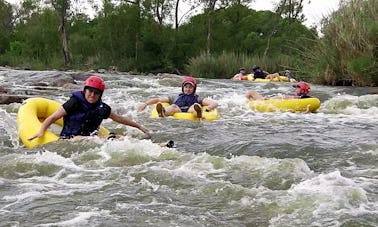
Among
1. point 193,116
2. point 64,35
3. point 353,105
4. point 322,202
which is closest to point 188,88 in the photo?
point 193,116

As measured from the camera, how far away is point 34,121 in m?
6.35

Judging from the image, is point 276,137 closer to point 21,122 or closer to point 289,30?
point 21,122

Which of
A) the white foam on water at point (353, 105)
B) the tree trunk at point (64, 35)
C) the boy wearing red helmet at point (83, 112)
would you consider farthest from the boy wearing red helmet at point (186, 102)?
the tree trunk at point (64, 35)

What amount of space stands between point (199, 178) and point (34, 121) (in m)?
2.66

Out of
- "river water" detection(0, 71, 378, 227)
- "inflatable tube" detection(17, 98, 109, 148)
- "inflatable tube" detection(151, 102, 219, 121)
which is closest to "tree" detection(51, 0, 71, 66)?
"inflatable tube" detection(151, 102, 219, 121)

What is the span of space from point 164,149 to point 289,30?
93.2 feet

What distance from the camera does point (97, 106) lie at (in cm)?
618

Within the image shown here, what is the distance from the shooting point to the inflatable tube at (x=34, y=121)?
19.4 feet

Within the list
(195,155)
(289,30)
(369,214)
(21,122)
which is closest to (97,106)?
(21,122)

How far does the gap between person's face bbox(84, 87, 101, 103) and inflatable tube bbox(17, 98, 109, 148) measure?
0.58 meters

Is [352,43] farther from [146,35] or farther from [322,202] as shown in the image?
[146,35]

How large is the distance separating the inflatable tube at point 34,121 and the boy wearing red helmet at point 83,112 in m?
0.10

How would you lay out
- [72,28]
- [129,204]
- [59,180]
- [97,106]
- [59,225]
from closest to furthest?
[59,225] → [129,204] → [59,180] → [97,106] → [72,28]

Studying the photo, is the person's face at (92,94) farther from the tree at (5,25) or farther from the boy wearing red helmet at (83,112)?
the tree at (5,25)
